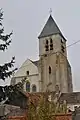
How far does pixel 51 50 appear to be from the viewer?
6006 centimetres

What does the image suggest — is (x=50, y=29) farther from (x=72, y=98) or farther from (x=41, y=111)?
(x=41, y=111)

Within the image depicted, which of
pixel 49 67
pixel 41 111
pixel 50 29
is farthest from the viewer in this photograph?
pixel 50 29

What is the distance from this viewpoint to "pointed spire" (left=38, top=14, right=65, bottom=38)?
202 ft

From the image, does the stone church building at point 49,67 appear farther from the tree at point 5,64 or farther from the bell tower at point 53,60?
the tree at point 5,64

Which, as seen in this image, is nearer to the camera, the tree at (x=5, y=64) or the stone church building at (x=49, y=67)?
the tree at (x=5, y=64)

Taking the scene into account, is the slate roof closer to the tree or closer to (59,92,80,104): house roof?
(59,92,80,104): house roof

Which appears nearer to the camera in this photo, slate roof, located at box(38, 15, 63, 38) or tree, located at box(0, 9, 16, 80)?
tree, located at box(0, 9, 16, 80)

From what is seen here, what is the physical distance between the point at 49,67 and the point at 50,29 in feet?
31.1

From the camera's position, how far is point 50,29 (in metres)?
62.7

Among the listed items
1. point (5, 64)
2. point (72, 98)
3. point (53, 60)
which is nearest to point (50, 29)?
point (53, 60)

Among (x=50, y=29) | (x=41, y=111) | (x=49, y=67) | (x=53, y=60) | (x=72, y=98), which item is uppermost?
(x=50, y=29)

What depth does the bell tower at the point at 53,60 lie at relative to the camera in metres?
56.2

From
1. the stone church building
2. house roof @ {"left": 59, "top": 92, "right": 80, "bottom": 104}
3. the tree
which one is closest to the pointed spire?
the stone church building

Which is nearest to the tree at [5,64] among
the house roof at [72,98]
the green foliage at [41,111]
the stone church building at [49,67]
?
the green foliage at [41,111]
